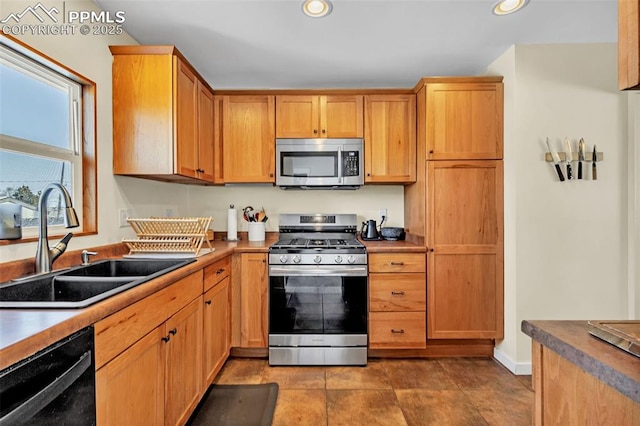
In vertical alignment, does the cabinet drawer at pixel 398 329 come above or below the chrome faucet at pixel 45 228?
below

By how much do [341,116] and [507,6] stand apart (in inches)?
53.1

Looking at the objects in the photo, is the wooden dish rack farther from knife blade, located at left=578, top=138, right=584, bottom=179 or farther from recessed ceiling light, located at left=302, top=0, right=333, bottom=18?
knife blade, located at left=578, top=138, right=584, bottom=179

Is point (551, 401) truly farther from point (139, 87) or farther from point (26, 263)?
point (139, 87)

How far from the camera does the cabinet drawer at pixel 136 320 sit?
3.27 feet

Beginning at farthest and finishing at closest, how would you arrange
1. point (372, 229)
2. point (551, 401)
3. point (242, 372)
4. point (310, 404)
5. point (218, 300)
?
point (372, 229) < point (242, 372) < point (218, 300) < point (310, 404) < point (551, 401)

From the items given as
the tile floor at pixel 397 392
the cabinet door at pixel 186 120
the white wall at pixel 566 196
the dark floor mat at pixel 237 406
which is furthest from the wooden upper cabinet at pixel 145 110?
the white wall at pixel 566 196

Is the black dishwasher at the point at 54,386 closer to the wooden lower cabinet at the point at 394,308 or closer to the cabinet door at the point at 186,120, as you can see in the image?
the cabinet door at the point at 186,120

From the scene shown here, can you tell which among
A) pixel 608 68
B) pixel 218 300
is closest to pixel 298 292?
pixel 218 300

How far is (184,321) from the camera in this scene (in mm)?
1626

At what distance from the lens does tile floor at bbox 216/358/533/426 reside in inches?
71.8

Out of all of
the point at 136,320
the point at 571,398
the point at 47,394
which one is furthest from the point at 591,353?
the point at 136,320

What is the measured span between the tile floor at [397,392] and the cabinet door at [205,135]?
1.54m

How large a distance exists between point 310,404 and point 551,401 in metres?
1.50

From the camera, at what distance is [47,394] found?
2.54 feet
